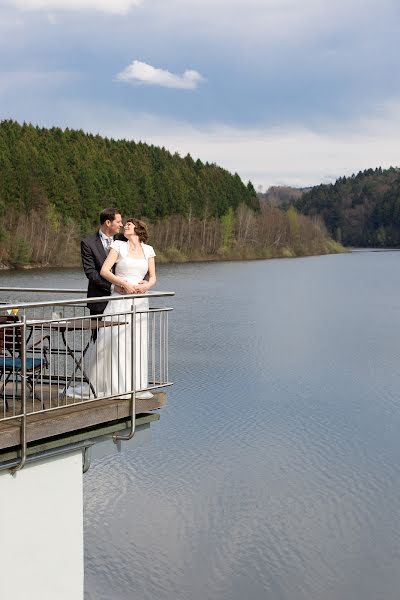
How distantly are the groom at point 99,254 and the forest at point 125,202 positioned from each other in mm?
82164

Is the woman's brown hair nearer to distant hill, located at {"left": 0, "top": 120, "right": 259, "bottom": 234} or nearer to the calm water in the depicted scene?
the calm water

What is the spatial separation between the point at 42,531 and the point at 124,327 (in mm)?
2137

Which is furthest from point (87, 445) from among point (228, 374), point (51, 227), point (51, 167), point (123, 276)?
point (51, 167)

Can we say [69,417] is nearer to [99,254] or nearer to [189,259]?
[99,254]

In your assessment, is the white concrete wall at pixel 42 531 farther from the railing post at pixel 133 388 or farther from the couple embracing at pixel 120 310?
the couple embracing at pixel 120 310

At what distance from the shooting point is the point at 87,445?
7.21 metres

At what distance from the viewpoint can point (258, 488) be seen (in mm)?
14688

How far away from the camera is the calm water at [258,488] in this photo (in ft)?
37.2

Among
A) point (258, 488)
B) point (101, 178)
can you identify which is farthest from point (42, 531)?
point (101, 178)

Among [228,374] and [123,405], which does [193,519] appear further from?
[228,374]

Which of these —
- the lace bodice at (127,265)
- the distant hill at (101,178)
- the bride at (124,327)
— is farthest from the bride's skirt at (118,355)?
the distant hill at (101,178)

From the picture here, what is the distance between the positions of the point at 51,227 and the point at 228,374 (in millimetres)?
76298

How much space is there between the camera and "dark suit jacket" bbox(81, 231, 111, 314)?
8.48m

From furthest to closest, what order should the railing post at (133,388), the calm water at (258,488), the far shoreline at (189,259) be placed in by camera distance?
the far shoreline at (189,259), the calm water at (258,488), the railing post at (133,388)
